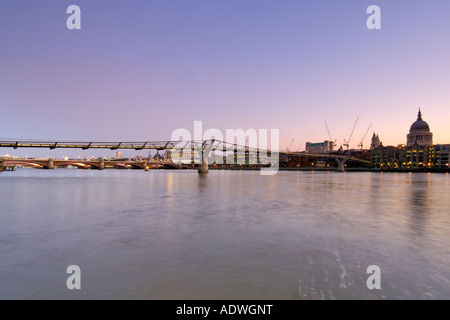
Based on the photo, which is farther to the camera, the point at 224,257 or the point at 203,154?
the point at 203,154

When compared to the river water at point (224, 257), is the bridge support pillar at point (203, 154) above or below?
above

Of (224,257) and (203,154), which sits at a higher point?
(203,154)

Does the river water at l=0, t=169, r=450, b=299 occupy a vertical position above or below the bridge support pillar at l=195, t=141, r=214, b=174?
below

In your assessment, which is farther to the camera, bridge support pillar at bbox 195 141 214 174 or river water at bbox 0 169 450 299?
bridge support pillar at bbox 195 141 214 174

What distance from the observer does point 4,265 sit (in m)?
8.62

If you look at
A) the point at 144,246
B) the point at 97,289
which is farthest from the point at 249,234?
the point at 97,289

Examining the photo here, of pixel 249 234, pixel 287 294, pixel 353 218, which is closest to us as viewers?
pixel 287 294

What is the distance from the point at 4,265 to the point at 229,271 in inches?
274

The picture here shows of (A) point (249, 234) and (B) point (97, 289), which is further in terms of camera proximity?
(A) point (249, 234)

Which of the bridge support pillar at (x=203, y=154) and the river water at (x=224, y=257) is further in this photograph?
the bridge support pillar at (x=203, y=154)

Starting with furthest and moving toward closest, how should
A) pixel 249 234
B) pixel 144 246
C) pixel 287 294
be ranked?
pixel 249 234 → pixel 144 246 → pixel 287 294
